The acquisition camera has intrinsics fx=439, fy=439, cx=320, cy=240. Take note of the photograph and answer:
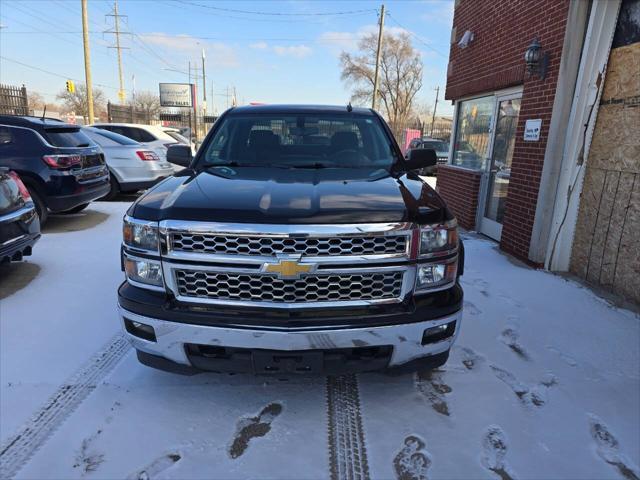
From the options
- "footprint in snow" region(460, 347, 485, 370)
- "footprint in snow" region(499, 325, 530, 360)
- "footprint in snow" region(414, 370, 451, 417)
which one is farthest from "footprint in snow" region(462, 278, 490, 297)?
"footprint in snow" region(414, 370, 451, 417)

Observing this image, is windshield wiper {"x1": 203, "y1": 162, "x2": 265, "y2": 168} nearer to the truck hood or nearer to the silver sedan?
the truck hood

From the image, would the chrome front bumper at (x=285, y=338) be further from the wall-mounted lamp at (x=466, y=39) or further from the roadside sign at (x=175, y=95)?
the roadside sign at (x=175, y=95)

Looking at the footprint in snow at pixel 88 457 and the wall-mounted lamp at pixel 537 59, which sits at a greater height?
the wall-mounted lamp at pixel 537 59

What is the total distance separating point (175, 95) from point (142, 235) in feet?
144

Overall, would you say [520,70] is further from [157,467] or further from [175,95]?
[175,95]

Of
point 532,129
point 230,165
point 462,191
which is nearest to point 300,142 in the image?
point 230,165

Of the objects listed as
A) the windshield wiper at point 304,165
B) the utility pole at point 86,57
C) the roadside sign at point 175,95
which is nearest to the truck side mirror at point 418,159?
the windshield wiper at point 304,165

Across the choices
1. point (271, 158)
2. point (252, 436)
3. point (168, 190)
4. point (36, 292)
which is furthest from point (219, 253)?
point (36, 292)

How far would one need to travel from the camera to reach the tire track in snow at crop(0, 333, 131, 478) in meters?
2.16

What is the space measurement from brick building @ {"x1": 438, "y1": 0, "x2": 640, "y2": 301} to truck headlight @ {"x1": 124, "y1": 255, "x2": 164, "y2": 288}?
4.32 m

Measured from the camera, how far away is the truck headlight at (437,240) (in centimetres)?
225

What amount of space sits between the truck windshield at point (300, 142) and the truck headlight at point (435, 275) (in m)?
1.22

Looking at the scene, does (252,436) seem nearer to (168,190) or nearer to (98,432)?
(98,432)

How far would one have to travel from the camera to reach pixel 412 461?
2189mm
